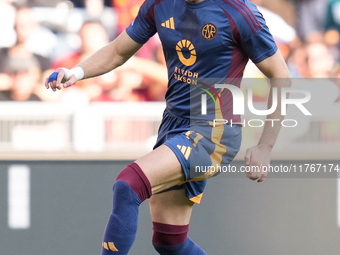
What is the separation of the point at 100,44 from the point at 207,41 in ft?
4.39

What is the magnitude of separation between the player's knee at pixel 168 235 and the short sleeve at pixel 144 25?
3.08ft

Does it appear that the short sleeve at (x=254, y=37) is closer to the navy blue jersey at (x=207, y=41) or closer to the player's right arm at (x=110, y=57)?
the navy blue jersey at (x=207, y=41)

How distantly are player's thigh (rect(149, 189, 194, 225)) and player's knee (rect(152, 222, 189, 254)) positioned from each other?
0.02 metres

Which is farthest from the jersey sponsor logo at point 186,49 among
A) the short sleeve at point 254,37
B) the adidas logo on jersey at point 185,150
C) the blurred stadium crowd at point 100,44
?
the blurred stadium crowd at point 100,44

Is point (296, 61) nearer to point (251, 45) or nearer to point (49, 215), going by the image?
point (251, 45)

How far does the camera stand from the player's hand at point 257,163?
7.16ft

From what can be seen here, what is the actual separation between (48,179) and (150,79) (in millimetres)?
955

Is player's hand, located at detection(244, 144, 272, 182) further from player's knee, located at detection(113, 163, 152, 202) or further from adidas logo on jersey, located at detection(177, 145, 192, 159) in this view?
player's knee, located at detection(113, 163, 152, 202)

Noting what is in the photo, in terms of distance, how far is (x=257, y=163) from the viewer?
7.26 feet

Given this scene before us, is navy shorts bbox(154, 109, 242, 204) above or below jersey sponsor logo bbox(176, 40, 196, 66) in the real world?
below

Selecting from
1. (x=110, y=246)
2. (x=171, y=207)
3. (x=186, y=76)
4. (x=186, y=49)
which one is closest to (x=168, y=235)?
(x=171, y=207)

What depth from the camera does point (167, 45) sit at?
240cm

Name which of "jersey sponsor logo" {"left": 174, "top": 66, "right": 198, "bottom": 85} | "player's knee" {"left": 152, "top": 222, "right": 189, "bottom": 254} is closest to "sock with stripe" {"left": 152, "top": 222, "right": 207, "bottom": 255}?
"player's knee" {"left": 152, "top": 222, "right": 189, "bottom": 254}

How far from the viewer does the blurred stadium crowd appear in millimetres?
3383
